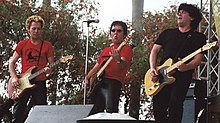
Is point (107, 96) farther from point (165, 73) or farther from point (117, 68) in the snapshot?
point (165, 73)

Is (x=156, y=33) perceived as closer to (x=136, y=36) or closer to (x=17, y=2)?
(x=136, y=36)

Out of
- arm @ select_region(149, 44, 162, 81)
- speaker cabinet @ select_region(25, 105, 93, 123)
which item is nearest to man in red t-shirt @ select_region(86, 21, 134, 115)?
arm @ select_region(149, 44, 162, 81)

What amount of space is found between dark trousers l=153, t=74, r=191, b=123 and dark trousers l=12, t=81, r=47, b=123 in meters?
1.33

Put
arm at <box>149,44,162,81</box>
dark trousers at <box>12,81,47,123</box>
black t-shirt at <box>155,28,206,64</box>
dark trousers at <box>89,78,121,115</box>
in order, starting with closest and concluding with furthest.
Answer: black t-shirt at <box>155,28,206,64</box>
arm at <box>149,44,162,81</box>
dark trousers at <box>89,78,121,115</box>
dark trousers at <box>12,81,47,123</box>

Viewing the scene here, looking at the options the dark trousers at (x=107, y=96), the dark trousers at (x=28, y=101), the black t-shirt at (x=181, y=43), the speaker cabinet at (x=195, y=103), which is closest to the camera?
the black t-shirt at (x=181, y=43)

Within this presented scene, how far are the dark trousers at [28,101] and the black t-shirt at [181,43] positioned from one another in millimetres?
1437

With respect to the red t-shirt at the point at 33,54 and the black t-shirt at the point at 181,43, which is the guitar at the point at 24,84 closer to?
the red t-shirt at the point at 33,54

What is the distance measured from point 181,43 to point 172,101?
0.52 meters

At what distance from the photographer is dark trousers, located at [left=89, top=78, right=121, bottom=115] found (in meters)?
5.04

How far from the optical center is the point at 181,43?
4527 millimetres

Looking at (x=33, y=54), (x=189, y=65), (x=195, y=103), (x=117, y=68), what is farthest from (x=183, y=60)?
(x=33, y=54)

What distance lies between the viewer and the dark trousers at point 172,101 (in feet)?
14.4

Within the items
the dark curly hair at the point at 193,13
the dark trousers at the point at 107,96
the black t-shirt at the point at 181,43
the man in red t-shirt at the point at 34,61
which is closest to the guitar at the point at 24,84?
the man in red t-shirt at the point at 34,61

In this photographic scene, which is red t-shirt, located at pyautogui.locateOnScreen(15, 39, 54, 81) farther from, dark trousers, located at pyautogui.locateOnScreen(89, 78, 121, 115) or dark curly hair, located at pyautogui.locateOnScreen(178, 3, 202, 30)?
dark curly hair, located at pyautogui.locateOnScreen(178, 3, 202, 30)
